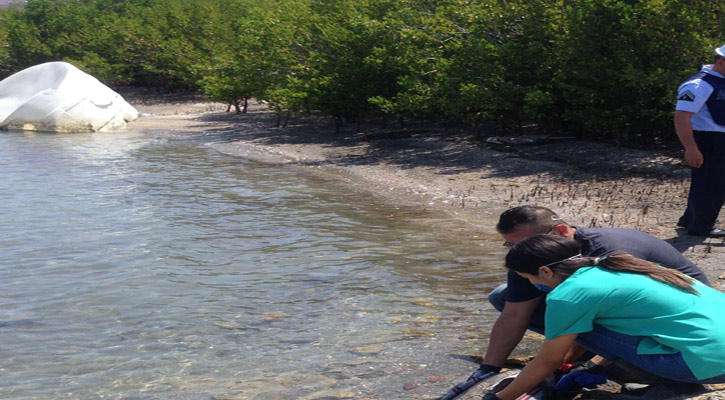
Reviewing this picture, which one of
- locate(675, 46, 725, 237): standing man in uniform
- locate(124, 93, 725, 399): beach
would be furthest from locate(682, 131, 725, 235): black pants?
locate(124, 93, 725, 399): beach

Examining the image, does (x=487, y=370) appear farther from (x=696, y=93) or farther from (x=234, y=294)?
(x=696, y=93)

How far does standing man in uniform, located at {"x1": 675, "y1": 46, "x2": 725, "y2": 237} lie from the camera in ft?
21.1

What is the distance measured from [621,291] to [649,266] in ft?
0.69

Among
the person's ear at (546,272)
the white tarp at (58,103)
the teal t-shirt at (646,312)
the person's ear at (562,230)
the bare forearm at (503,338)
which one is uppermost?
the white tarp at (58,103)

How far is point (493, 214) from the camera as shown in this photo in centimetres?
940

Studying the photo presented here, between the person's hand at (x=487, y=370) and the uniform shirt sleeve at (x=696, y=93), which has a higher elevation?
the uniform shirt sleeve at (x=696, y=93)

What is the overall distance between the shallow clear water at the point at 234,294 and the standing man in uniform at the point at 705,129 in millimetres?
1949

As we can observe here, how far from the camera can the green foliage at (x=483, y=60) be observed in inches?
412

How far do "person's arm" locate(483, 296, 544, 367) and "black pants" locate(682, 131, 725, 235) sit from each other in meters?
3.37

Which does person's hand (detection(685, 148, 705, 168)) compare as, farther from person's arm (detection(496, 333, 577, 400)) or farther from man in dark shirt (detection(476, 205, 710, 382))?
person's arm (detection(496, 333, 577, 400))

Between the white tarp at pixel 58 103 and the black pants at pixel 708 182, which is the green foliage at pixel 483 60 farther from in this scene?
the black pants at pixel 708 182

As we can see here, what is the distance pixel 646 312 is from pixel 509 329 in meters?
0.90

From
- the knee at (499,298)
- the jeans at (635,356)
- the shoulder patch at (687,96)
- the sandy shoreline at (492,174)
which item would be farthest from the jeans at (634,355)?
the shoulder patch at (687,96)

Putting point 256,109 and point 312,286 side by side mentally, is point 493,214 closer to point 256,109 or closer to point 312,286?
point 312,286
